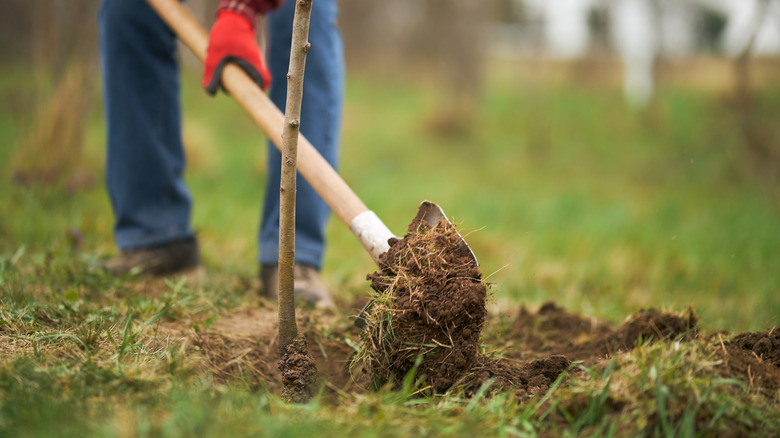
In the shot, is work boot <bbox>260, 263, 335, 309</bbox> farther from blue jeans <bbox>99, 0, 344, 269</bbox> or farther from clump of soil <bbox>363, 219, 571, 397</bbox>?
clump of soil <bbox>363, 219, 571, 397</bbox>

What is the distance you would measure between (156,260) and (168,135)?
0.52 m

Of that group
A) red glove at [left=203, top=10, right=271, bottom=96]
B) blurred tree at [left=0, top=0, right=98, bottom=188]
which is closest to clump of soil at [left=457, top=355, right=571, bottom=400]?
red glove at [left=203, top=10, right=271, bottom=96]

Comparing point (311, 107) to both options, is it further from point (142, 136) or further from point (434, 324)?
point (434, 324)

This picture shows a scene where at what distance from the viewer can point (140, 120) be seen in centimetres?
237

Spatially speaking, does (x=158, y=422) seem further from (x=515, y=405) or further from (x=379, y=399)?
(x=515, y=405)

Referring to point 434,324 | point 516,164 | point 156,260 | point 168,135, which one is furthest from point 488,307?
point 516,164

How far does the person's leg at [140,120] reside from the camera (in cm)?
231

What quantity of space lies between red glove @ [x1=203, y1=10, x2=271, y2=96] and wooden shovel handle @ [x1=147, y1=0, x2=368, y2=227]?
1.1 inches

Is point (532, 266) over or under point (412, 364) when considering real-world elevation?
under

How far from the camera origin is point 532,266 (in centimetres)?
343

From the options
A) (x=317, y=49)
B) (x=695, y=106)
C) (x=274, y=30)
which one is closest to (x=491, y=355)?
(x=317, y=49)

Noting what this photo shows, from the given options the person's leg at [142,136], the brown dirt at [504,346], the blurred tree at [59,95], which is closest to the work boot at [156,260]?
the person's leg at [142,136]

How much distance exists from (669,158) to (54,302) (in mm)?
8030

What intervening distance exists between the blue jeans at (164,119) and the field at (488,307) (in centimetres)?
24
